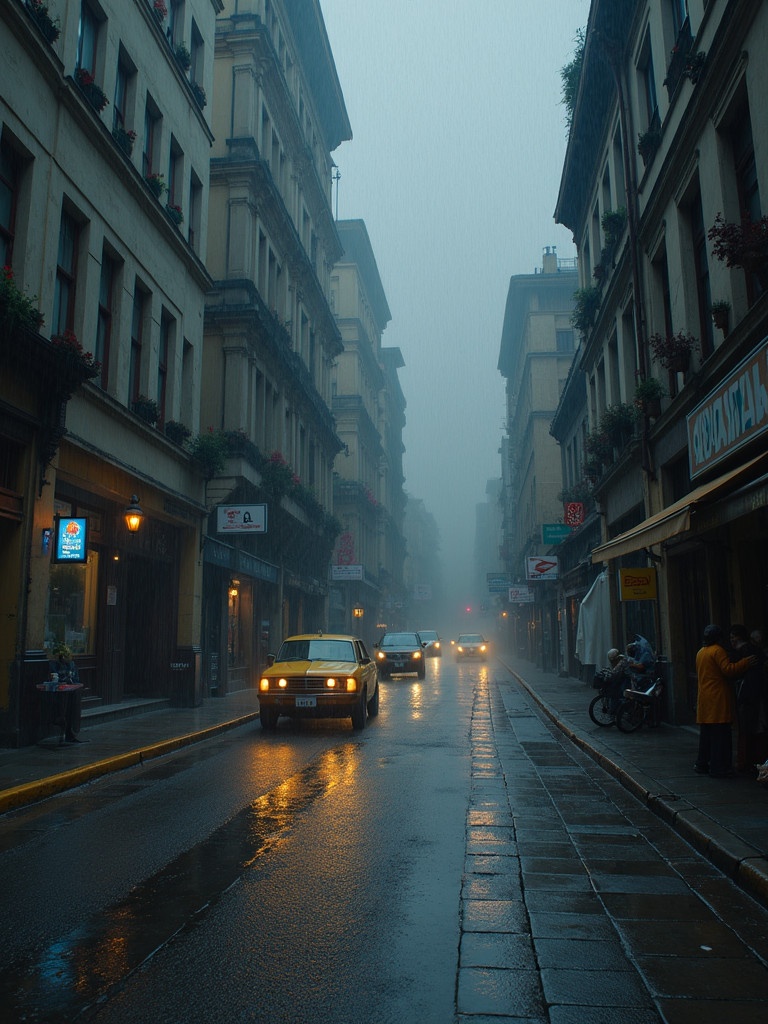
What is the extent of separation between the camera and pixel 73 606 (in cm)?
1563

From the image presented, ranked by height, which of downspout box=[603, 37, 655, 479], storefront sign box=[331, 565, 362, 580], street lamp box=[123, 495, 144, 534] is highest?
downspout box=[603, 37, 655, 479]

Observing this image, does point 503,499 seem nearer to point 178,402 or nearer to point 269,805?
point 178,402

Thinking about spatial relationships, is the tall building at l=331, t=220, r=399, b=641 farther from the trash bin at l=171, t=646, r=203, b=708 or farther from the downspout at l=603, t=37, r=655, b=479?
the downspout at l=603, t=37, r=655, b=479

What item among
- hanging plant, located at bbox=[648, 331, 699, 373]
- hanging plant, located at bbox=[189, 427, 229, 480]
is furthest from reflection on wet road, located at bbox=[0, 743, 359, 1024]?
hanging plant, located at bbox=[189, 427, 229, 480]

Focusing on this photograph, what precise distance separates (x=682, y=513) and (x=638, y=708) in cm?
529

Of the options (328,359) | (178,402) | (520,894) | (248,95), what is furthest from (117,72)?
(328,359)

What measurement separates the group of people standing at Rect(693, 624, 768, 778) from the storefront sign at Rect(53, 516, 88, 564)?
941cm

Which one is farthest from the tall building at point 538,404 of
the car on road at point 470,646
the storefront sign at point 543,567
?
the storefront sign at point 543,567

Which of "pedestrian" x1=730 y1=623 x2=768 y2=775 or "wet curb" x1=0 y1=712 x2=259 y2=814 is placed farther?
"pedestrian" x1=730 y1=623 x2=768 y2=775

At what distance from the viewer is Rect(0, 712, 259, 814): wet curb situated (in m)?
8.72

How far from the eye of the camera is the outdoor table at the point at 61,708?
40.9 ft

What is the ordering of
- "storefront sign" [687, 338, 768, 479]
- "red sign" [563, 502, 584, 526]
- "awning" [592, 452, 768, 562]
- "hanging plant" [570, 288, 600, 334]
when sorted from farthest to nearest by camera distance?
1. "red sign" [563, 502, 584, 526]
2. "hanging plant" [570, 288, 600, 334]
3. "storefront sign" [687, 338, 768, 479]
4. "awning" [592, 452, 768, 562]

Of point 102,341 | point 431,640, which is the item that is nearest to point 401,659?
point 102,341

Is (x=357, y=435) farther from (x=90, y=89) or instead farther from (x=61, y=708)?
(x=61, y=708)
